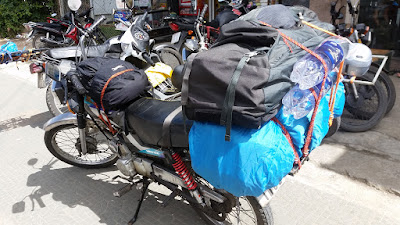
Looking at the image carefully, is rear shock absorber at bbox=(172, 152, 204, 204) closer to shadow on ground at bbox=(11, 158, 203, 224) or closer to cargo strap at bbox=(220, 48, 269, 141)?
shadow on ground at bbox=(11, 158, 203, 224)

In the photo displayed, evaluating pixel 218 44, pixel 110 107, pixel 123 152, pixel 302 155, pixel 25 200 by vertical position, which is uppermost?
pixel 218 44

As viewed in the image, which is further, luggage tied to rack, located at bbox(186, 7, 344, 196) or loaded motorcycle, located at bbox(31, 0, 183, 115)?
loaded motorcycle, located at bbox(31, 0, 183, 115)

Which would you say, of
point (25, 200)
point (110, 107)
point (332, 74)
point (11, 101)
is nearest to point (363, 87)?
point (332, 74)

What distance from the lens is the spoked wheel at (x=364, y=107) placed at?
3.81 m

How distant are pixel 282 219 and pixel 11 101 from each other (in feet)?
17.8

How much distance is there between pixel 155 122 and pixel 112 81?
18.4 inches

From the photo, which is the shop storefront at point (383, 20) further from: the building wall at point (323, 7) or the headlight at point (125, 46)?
the headlight at point (125, 46)

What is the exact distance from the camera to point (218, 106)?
5.41 feet

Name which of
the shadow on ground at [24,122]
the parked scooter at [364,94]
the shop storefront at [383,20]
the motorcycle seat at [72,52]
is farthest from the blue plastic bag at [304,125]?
the shop storefront at [383,20]

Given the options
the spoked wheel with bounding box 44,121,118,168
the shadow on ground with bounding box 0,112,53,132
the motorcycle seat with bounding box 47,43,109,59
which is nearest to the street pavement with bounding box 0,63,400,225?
the spoked wheel with bounding box 44,121,118,168

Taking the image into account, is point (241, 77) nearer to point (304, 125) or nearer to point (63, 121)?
point (304, 125)

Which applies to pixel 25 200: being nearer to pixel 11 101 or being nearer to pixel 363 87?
pixel 11 101

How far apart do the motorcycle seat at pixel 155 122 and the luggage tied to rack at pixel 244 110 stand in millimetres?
348

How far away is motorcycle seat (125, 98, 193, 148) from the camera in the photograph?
2176mm
